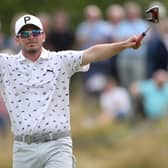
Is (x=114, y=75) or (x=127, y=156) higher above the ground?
(x=114, y=75)

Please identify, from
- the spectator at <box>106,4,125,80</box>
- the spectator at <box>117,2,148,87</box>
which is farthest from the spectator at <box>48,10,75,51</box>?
the spectator at <box>117,2,148,87</box>

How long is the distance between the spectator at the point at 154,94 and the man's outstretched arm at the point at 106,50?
7288mm

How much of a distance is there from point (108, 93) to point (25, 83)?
7918 millimetres

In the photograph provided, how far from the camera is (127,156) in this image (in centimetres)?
1825

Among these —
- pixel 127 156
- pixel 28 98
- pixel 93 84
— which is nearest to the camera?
pixel 28 98

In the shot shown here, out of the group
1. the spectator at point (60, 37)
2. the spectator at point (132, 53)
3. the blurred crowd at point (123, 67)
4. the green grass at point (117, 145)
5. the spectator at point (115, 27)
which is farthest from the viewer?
the spectator at point (60, 37)

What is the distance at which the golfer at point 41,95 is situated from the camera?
1074 cm

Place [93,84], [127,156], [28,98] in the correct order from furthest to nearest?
1. [93,84]
2. [127,156]
3. [28,98]

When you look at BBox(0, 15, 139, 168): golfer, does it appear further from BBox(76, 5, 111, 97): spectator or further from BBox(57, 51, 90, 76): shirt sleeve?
BBox(76, 5, 111, 97): spectator

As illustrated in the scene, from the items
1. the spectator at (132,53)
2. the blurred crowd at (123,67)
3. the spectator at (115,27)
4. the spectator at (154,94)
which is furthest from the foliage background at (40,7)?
the spectator at (154,94)

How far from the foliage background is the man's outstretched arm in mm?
13547

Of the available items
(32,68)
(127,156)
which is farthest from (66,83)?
(127,156)

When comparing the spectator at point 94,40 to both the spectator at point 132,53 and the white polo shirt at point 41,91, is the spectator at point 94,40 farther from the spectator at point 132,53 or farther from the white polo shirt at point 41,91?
the white polo shirt at point 41,91

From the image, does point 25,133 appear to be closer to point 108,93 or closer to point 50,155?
point 50,155
